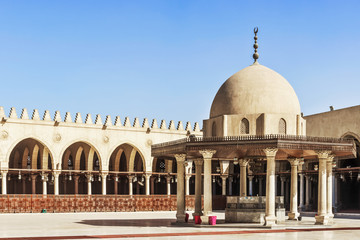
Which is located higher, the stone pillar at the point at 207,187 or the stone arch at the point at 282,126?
the stone arch at the point at 282,126

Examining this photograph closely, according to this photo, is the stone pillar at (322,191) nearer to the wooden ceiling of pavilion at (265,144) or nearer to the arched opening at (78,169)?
the wooden ceiling of pavilion at (265,144)

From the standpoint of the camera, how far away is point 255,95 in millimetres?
21547

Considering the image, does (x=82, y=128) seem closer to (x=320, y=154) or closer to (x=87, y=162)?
(x=87, y=162)

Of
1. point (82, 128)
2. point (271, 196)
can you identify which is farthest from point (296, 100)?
point (82, 128)

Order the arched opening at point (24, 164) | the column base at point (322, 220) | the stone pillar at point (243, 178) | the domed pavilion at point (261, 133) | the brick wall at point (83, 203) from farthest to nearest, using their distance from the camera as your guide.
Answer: the arched opening at point (24, 164), the brick wall at point (83, 203), the stone pillar at point (243, 178), the column base at point (322, 220), the domed pavilion at point (261, 133)

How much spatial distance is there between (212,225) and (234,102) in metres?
4.85

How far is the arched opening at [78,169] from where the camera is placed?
42094 mm

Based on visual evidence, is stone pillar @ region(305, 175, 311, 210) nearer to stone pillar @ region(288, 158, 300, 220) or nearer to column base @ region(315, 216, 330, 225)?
stone pillar @ region(288, 158, 300, 220)

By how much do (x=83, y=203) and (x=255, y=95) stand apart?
16658mm

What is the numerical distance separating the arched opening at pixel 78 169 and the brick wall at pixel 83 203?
5856 millimetres

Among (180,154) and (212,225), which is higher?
(180,154)

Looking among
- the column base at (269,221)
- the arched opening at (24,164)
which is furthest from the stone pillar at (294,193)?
the arched opening at (24,164)

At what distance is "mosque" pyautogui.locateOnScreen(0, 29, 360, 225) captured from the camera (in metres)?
21.1

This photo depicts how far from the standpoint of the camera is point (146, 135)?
43250 mm
